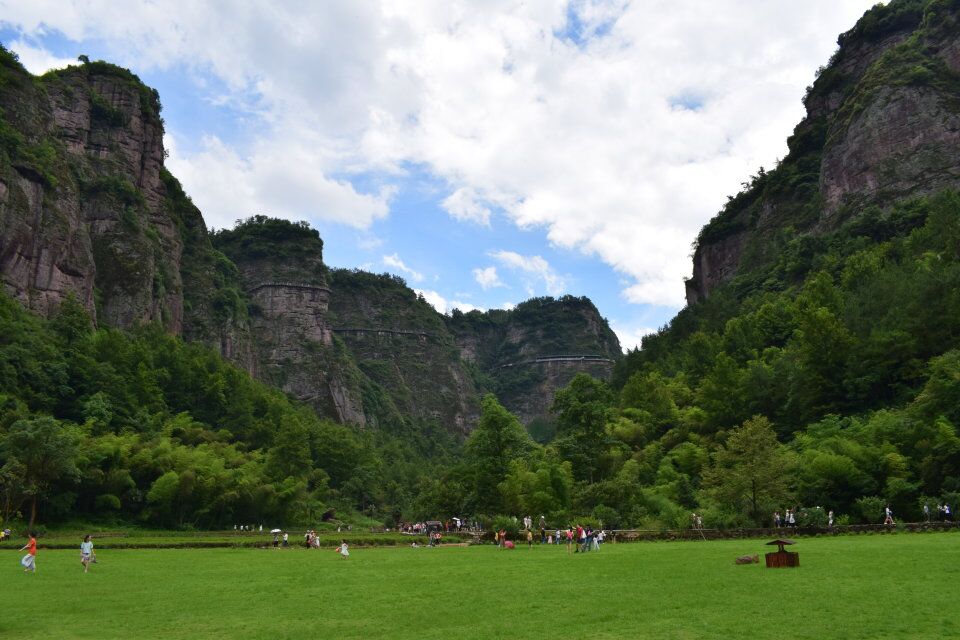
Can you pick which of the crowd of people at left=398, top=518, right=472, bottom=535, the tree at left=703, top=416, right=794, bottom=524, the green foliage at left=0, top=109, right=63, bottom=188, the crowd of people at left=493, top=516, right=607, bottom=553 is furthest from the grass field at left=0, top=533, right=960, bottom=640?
the green foliage at left=0, top=109, right=63, bottom=188

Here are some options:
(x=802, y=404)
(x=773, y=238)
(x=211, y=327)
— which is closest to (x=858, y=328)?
(x=802, y=404)

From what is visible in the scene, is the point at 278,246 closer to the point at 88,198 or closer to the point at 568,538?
the point at 88,198

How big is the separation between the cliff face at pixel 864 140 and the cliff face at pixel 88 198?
94.6 m

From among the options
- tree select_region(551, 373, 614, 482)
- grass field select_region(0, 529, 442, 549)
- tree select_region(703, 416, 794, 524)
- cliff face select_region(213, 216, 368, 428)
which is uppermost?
cliff face select_region(213, 216, 368, 428)

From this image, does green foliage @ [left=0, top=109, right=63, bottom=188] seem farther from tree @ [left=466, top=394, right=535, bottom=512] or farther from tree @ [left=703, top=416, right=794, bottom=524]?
tree @ [left=703, top=416, right=794, bottom=524]

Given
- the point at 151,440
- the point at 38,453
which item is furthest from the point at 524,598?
the point at 151,440

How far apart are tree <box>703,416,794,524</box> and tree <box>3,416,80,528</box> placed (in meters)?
40.6

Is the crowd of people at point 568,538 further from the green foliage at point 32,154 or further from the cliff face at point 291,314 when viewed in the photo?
the cliff face at point 291,314

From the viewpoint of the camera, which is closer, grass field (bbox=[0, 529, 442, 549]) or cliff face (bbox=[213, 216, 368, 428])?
grass field (bbox=[0, 529, 442, 549])

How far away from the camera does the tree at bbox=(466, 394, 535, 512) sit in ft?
163

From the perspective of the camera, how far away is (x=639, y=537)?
37500mm

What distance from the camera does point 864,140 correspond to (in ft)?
310

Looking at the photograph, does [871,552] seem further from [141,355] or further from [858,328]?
[141,355]

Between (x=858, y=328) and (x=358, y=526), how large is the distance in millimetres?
55083
